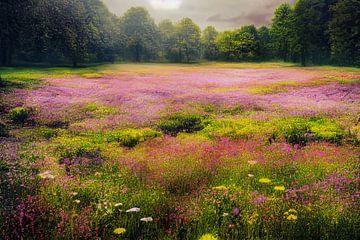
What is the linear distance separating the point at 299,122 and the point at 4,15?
3753 cm

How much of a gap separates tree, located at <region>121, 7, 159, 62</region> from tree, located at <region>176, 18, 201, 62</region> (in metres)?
13.0

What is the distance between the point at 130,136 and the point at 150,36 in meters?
73.9

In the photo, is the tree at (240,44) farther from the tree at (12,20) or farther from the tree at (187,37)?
the tree at (12,20)

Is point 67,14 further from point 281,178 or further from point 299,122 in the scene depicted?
point 281,178

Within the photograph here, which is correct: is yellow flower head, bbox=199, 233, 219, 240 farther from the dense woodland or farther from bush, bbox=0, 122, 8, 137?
the dense woodland

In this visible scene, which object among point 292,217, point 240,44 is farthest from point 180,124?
point 240,44

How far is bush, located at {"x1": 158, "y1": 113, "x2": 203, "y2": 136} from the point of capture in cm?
1324

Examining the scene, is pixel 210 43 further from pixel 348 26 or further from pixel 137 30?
pixel 348 26

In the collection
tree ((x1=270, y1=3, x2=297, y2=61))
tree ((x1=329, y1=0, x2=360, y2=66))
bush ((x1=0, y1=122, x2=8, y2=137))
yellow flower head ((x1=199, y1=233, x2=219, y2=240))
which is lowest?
yellow flower head ((x1=199, y1=233, x2=219, y2=240))

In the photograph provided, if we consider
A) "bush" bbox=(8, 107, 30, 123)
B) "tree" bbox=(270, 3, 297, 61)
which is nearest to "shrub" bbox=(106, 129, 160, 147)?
"bush" bbox=(8, 107, 30, 123)

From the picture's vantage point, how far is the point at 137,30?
79750 mm

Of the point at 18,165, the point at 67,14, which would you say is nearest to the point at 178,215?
the point at 18,165

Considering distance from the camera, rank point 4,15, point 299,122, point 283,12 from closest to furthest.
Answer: point 299,122, point 4,15, point 283,12

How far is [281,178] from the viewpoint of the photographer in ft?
24.2
